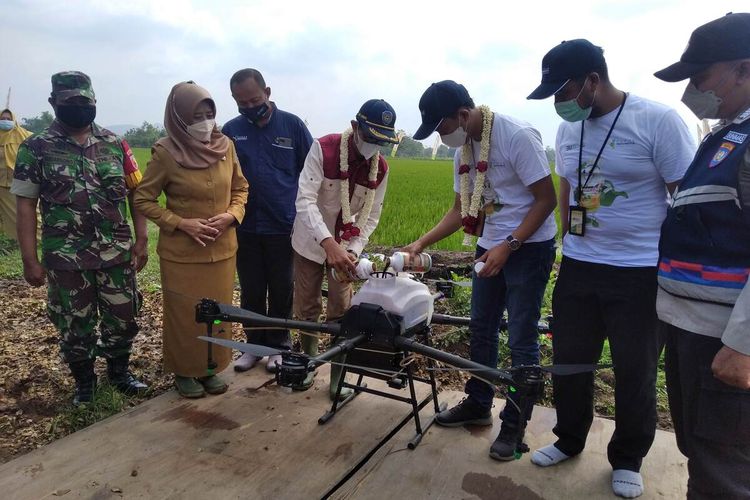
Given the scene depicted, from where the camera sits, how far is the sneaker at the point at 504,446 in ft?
8.02

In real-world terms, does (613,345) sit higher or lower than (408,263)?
lower

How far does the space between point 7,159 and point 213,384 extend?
4961 mm

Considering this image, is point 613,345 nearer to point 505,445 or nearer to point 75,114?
point 505,445

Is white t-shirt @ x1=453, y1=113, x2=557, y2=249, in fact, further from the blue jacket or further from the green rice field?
the green rice field

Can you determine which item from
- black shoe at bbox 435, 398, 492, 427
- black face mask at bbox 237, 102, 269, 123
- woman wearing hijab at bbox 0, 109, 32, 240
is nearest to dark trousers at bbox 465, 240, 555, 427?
black shoe at bbox 435, 398, 492, 427

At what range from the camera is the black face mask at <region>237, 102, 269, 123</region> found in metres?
3.33

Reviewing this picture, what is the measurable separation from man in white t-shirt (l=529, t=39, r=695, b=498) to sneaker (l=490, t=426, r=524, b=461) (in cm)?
41

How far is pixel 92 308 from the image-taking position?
3.00 metres

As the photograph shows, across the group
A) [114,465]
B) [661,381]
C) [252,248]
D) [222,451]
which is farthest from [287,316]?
[661,381]

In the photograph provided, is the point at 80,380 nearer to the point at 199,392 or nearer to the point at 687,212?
the point at 199,392

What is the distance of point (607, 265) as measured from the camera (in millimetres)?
2127

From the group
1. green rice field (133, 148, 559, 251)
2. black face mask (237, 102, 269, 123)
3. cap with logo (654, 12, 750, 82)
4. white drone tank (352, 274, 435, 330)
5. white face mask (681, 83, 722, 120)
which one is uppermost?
cap with logo (654, 12, 750, 82)

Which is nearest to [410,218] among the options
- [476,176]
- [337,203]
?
[337,203]

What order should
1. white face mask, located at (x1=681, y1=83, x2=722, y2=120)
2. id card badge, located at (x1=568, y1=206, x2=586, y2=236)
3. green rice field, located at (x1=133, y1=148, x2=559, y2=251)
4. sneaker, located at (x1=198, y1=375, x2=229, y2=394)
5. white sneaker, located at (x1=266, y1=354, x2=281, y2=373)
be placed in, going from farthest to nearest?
green rice field, located at (x1=133, y1=148, x2=559, y2=251)
white sneaker, located at (x1=266, y1=354, x2=281, y2=373)
sneaker, located at (x1=198, y1=375, x2=229, y2=394)
id card badge, located at (x1=568, y1=206, x2=586, y2=236)
white face mask, located at (x1=681, y1=83, x2=722, y2=120)
